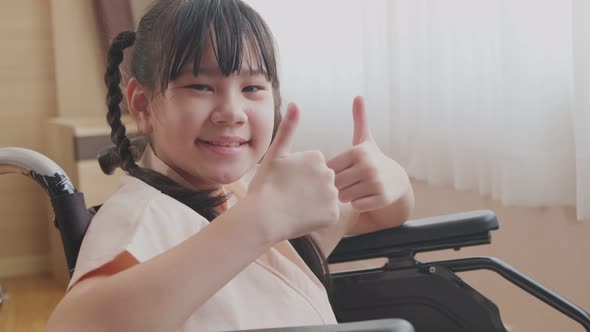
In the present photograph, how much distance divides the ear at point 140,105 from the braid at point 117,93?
40mm

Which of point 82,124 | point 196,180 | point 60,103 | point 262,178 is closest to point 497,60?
point 196,180

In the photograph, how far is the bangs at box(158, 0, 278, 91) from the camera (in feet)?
3.61

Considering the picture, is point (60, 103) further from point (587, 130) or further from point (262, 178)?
point (262, 178)

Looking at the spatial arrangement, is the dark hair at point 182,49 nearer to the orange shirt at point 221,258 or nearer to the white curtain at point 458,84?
the orange shirt at point 221,258

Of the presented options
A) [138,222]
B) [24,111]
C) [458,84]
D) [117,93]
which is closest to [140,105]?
[117,93]

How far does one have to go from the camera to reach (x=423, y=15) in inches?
88.5

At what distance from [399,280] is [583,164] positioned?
2.00 feet

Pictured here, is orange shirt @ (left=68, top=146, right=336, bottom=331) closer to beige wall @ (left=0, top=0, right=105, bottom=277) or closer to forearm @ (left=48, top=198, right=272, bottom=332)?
forearm @ (left=48, top=198, right=272, bottom=332)

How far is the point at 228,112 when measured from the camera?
3.59ft

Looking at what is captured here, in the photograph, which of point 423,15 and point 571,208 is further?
point 423,15

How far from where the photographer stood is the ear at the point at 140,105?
1198 mm

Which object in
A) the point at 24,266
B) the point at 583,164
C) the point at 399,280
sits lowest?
the point at 24,266

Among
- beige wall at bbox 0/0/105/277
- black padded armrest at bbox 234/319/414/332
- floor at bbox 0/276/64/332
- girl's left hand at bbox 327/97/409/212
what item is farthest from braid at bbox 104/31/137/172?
beige wall at bbox 0/0/105/277

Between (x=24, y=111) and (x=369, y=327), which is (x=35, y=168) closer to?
(x=369, y=327)
